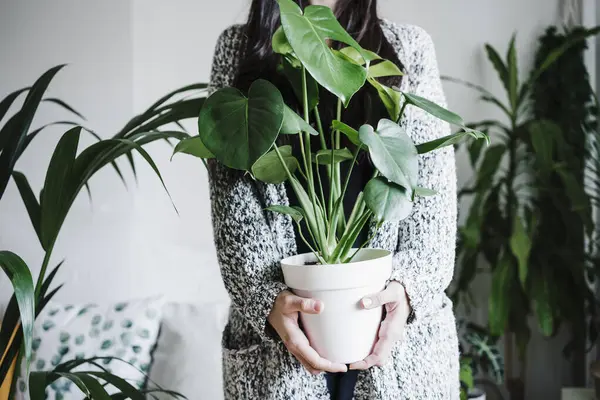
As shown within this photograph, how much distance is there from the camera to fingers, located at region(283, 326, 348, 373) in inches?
29.0

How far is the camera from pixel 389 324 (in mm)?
768

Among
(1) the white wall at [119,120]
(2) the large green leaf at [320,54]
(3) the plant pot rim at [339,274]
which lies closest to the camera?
(2) the large green leaf at [320,54]

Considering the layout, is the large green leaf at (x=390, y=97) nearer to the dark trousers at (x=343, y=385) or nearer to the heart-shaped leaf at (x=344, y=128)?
the heart-shaped leaf at (x=344, y=128)

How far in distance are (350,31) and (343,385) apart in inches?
21.0

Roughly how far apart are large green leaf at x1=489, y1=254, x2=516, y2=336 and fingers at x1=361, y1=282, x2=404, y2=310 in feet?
4.23

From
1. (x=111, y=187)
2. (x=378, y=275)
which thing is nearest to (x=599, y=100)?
(x=111, y=187)

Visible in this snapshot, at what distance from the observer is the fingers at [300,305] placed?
705mm

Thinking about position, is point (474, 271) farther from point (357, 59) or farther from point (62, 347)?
point (357, 59)

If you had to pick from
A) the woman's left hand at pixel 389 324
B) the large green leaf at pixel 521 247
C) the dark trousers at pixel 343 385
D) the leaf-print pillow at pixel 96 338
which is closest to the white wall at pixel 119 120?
the leaf-print pillow at pixel 96 338

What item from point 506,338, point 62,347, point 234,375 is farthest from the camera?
point 506,338

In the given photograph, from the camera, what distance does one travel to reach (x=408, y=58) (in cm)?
96

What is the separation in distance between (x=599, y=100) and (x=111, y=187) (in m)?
1.66


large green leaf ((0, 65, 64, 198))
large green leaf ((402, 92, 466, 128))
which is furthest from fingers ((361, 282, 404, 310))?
large green leaf ((0, 65, 64, 198))

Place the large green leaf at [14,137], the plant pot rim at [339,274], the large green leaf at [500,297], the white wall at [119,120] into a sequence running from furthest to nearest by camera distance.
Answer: the large green leaf at [500,297]
the white wall at [119,120]
the large green leaf at [14,137]
the plant pot rim at [339,274]
